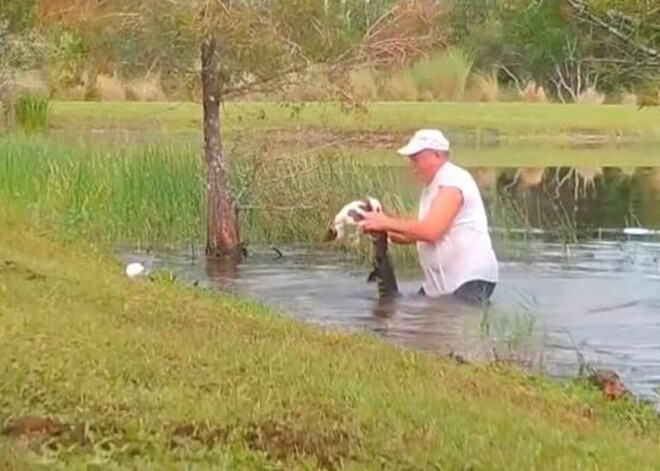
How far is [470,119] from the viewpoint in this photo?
37.0 metres

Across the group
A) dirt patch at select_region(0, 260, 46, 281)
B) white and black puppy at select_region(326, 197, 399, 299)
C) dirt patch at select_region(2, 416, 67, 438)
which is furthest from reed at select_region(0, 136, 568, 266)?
dirt patch at select_region(2, 416, 67, 438)

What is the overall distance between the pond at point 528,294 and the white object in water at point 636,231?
25 millimetres

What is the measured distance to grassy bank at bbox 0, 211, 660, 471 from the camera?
5664mm

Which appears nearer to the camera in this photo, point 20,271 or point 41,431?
point 41,431

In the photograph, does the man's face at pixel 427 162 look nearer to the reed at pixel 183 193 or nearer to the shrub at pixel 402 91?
the reed at pixel 183 193

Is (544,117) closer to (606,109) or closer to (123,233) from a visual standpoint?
(606,109)

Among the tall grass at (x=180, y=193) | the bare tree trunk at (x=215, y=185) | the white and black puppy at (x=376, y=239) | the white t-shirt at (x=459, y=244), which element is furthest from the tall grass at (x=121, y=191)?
the white t-shirt at (x=459, y=244)

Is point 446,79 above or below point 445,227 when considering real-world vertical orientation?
below

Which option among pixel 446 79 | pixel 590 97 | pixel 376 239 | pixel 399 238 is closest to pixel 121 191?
pixel 376 239

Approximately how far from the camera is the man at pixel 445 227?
11.6 m

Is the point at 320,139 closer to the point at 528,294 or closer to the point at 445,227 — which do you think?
the point at 528,294

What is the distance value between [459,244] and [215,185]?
356 centimetres

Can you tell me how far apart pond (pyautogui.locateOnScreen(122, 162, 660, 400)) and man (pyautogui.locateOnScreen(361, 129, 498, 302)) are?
0.68 feet

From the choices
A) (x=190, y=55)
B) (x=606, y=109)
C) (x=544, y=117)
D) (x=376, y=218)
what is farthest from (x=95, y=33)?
(x=606, y=109)
